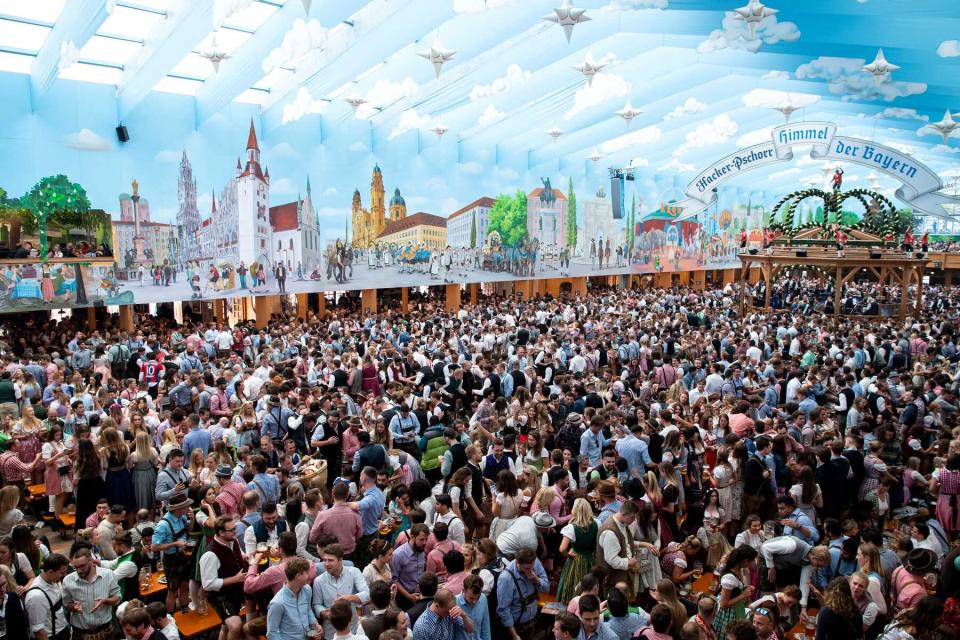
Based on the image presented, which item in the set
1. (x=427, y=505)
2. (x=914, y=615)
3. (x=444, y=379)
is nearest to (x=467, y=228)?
(x=444, y=379)

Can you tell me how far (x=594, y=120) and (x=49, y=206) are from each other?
1639 centimetres

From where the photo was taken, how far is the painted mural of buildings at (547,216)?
27.5 meters

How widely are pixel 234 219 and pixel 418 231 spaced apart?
6.73m

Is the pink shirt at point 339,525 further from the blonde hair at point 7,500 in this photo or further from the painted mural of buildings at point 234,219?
the painted mural of buildings at point 234,219

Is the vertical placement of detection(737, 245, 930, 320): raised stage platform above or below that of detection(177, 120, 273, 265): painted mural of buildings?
below

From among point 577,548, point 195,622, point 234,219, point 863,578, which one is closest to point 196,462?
point 195,622

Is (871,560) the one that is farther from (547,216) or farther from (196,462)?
(547,216)

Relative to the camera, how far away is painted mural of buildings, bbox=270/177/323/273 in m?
18.9

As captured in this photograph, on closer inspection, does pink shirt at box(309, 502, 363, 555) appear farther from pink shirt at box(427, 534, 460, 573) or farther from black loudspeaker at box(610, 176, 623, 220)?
black loudspeaker at box(610, 176, 623, 220)

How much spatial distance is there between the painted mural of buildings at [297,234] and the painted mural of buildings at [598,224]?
1402 cm

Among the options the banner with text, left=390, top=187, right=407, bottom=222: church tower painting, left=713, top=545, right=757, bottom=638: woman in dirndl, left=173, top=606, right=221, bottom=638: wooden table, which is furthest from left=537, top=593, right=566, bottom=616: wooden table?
the banner with text

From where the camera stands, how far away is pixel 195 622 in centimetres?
424

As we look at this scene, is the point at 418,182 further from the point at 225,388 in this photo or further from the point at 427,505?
the point at 427,505

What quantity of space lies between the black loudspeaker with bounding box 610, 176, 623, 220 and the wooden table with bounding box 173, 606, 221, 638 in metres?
29.5
